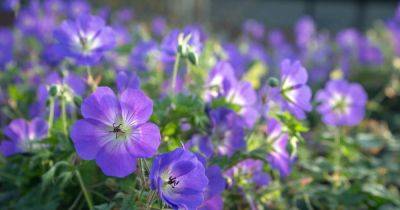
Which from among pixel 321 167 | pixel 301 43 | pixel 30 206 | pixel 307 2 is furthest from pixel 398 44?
pixel 307 2

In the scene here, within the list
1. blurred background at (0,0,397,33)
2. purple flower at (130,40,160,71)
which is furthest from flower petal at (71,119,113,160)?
blurred background at (0,0,397,33)

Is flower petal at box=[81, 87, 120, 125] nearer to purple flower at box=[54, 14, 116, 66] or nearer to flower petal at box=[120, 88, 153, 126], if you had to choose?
flower petal at box=[120, 88, 153, 126]

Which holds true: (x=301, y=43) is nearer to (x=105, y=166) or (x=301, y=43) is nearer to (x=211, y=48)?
(x=211, y=48)

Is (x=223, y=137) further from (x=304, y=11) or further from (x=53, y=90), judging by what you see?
(x=304, y=11)

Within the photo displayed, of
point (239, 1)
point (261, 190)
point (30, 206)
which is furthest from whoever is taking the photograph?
point (239, 1)

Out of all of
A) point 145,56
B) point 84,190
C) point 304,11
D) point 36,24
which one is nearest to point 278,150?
point 84,190
